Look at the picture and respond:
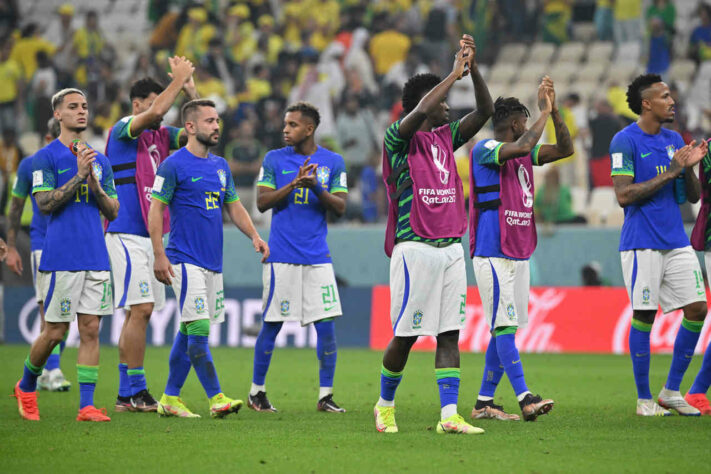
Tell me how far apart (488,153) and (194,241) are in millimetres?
2569

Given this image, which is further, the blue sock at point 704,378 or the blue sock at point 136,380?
the blue sock at point 136,380

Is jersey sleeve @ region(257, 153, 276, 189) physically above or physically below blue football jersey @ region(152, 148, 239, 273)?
above

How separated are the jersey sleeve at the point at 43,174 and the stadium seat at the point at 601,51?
16652 mm

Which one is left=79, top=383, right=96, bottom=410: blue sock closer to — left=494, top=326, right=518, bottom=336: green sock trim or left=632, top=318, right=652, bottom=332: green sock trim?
left=494, top=326, right=518, bottom=336: green sock trim

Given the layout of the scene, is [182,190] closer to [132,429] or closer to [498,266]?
[132,429]

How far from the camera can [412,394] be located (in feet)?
35.4

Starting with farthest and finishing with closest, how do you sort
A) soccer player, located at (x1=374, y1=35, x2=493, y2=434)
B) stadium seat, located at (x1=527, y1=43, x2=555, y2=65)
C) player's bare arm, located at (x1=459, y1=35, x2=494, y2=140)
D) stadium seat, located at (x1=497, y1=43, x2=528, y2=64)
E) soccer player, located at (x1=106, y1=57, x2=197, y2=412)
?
1. stadium seat, located at (x1=497, y1=43, x2=528, y2=64)
2. stadium seat, located at (x1=527, y1=43, x2=555, y2=65)
3. soccer player, located at (x1=106, y1=57, x2=197, y2=412)
4. soccer player, located at (x1=374, y1=35, x2=493, y2=434)
5. player's bare arm, located at (x1=459, y1=35, x2=494, y2=140)

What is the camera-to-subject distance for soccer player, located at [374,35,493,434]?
754 cm

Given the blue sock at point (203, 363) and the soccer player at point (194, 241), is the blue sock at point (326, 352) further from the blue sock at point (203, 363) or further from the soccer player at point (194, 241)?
the blue sock at point (203, 363)

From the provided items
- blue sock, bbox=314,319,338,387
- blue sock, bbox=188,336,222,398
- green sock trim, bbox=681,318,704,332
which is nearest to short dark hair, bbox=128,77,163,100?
blue sock, bbox=188,336,222,398

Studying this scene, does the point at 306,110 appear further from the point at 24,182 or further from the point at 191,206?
the point at 24,182

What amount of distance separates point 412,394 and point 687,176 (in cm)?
366

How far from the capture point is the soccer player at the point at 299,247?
9.66 m

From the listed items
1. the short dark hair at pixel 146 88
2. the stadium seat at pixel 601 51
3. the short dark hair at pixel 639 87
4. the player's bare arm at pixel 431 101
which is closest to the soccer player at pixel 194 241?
the short dark hair at pixel 146 88
